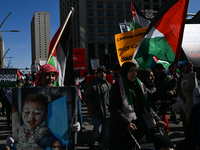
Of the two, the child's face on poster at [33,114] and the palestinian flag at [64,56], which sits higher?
the palestinian flag at [64,56]

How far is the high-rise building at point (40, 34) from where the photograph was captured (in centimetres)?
16350

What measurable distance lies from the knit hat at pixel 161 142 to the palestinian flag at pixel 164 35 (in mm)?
1553

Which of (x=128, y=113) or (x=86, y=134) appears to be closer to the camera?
(x=128, y=113)

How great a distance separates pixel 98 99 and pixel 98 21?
63.7 meters

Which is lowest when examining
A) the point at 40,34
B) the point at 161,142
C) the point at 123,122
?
the point at 161,142

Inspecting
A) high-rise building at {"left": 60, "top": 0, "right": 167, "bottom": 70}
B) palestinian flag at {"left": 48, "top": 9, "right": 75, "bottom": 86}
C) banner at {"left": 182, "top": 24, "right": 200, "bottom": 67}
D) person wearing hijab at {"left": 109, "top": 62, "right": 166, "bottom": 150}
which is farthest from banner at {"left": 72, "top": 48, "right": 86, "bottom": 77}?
high-rise building at {"left": 60, "top": 0, "right": 167, "bottom": 70}

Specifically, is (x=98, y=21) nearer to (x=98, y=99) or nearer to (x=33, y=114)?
(x=98, y=99)

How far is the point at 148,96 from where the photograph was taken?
3.39 m

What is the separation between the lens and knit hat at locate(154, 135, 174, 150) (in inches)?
111

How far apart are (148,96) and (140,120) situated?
0.44m

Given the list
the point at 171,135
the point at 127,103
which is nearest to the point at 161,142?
the point at 127,103

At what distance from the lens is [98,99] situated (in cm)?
494

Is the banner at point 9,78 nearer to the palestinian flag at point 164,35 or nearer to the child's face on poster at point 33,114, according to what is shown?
the palestinian flag at point 164,35

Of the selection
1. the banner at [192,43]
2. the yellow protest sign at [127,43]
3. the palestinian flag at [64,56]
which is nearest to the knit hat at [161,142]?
the banner at [192,43]
